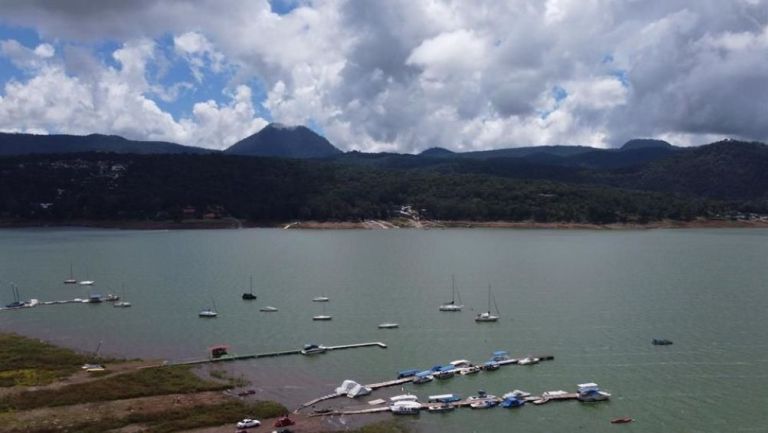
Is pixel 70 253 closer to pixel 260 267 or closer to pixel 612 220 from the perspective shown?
pixel 260 267

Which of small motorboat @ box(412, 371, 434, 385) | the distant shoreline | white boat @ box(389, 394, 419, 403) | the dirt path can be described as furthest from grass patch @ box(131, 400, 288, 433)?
the distant shoreline

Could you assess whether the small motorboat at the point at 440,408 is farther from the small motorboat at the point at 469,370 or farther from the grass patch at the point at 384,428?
the small motorboat at the point at 469,370

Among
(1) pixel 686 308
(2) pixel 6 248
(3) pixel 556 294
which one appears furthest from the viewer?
(2) pixel 6 248

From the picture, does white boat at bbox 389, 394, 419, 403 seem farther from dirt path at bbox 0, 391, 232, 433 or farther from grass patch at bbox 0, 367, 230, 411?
grass patch at bbox 0, 367, 230, 411

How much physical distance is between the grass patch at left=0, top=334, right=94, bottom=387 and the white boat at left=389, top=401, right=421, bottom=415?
72.0ft

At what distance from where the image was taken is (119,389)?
40.4m

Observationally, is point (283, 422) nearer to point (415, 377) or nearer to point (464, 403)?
point (464, 403)

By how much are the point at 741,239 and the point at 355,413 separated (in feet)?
486

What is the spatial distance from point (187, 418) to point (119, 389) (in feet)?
23.0

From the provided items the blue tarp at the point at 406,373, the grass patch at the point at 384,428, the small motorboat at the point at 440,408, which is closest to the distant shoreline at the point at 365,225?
the blue tarp at the point at 406,373

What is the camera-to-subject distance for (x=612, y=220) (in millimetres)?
190375

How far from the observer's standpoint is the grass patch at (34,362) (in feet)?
140

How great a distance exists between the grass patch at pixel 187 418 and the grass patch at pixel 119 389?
378 cm

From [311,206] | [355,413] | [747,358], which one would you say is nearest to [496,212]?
[311,206]
